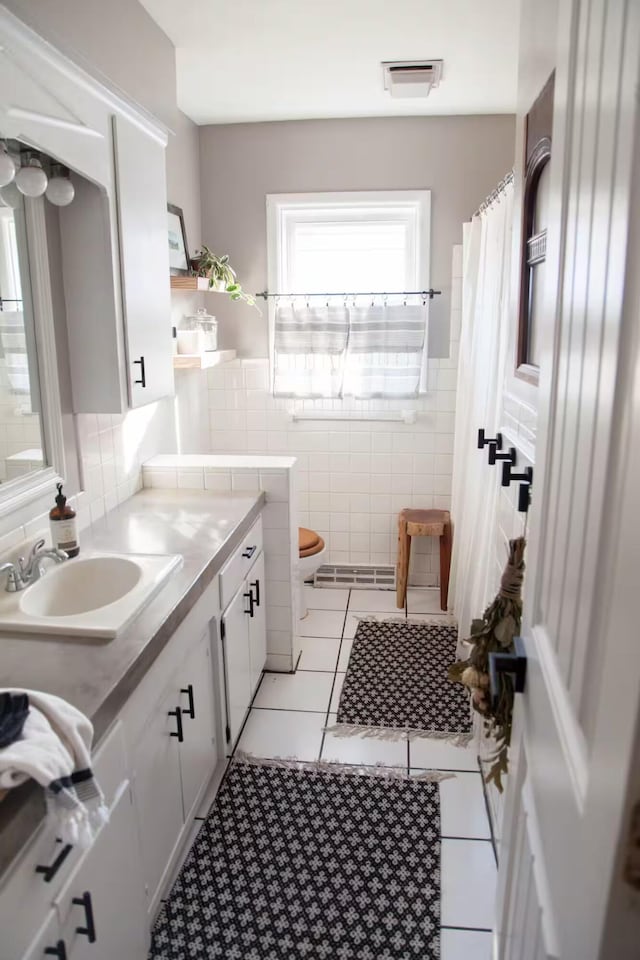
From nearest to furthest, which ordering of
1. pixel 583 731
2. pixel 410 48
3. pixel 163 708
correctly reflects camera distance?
pixel 583 731 < pixel 163 708 < pixel 410 48

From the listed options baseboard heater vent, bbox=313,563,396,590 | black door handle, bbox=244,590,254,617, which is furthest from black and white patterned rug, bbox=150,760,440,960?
baseboard heater vent, bbox=313,563,396,590

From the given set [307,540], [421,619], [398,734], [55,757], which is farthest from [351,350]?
[55,757]

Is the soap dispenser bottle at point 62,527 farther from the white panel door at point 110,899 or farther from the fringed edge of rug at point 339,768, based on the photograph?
the fringed edge of rug at point 339,768

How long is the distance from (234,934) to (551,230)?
1790mm

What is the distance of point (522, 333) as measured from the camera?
5.91 ft

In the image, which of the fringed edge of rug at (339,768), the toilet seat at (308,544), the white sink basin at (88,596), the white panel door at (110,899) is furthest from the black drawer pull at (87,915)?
the toilet seat at (308,544)

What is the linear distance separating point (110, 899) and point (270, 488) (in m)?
1.61

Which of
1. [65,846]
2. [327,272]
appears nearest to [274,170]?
[327,272]

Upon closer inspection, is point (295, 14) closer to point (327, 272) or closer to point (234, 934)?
point (327, 272)

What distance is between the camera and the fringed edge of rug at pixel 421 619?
3.38 meters

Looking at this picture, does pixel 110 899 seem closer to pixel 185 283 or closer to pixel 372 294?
pixel 185 283

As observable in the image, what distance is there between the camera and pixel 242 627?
241 centimetres

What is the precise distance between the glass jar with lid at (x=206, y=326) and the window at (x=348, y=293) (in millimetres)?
375

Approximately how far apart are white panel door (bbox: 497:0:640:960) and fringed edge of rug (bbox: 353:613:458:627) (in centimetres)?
238
